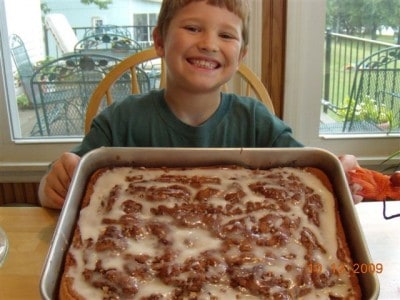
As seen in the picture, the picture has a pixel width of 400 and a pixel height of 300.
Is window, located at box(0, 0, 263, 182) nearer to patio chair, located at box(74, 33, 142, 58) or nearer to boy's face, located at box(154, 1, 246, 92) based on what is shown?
patio chair, located at box(74, 33, 142, 58)

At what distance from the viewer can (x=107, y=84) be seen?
1400 millimetres

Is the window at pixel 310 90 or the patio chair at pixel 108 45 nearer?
the window at pixel 310 90

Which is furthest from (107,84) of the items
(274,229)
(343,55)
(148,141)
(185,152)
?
(343,55)

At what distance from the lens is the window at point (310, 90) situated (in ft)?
5.65

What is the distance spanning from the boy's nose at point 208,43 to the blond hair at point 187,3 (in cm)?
7

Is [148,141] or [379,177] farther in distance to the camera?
[148,141]

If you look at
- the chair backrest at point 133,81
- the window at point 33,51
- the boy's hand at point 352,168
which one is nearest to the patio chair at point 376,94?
the chair backrest at point 133,81

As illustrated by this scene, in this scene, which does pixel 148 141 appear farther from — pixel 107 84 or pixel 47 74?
pixel 47 74

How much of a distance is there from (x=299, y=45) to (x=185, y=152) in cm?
107

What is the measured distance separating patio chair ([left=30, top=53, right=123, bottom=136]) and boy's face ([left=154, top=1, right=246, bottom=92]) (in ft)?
2.96

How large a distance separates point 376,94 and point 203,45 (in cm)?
119

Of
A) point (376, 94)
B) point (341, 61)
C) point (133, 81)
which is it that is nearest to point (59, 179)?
point (133, 81)

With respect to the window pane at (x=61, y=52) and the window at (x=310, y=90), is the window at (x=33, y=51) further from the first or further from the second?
the window at (x=310, y=90)

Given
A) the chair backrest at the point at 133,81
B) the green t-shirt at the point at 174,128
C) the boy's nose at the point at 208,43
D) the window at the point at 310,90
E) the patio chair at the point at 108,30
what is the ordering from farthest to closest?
the patio chair at the point at 108,30
the window at the point at 310,90
the chair backrest at the point at 133,81
the green t-shirt at the point at 174,128
the boy's nose at the point at 208,43
